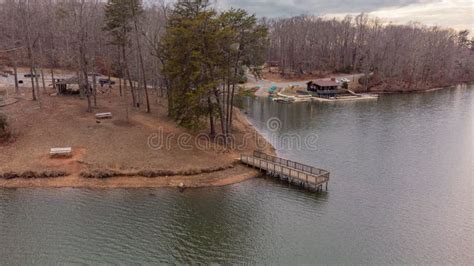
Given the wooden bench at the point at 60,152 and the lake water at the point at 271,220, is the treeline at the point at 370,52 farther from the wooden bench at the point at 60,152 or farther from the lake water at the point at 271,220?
the wooden bench at the point at 60,152

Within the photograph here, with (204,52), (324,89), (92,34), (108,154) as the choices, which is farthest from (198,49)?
(324,89)

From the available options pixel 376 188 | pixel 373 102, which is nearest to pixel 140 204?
pixel 376 188

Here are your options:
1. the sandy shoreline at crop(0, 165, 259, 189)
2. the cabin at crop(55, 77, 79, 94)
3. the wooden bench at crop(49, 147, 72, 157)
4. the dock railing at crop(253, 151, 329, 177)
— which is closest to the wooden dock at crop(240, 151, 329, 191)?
the dock railing at crop(253, 151, 329, 177)

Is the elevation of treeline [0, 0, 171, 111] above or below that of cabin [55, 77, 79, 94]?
above

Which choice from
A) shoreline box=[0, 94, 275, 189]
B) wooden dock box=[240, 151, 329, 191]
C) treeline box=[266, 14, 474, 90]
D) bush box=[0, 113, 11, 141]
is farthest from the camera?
treeline box=[266, 14, 474, 90]

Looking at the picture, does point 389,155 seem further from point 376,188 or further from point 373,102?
point 373,102

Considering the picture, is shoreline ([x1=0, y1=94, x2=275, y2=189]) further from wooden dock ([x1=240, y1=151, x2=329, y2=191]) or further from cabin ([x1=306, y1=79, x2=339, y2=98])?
cabin ([x1=306, y1=79, x2=339, y2=98])

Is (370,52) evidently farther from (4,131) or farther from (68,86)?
(4,131)
